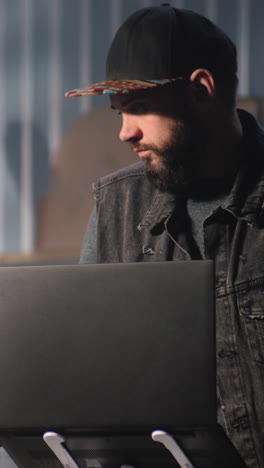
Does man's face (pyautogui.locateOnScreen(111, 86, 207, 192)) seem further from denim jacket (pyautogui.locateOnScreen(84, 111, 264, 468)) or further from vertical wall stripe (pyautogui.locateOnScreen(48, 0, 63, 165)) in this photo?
vertical wall stripe (pyautogui.locateOnScreen(48, 0, 63, 165))

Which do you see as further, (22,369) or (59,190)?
(59,190)

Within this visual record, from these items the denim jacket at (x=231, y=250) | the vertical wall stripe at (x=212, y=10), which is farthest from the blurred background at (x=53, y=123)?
the denim jacket at (x=231, y=250)

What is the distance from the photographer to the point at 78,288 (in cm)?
85

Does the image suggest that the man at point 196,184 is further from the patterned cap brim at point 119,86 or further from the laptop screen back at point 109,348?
the laptop screen back at point 109,348

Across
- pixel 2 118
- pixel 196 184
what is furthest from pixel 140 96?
pixel 2 118

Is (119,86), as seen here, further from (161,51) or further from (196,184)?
(196,184)

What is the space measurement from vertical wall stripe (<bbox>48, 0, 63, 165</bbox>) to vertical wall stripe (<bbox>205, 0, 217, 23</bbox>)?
0.55 metres

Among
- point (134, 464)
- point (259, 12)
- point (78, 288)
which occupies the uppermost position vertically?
point (259, 12)

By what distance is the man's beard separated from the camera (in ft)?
4.61

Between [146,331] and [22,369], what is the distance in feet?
0.52

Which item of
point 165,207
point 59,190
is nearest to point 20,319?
point 165,207

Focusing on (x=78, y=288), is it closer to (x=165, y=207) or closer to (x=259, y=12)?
(x=165, y=207)

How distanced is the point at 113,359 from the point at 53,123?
1835 millimetres

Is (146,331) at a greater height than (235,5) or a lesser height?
lesser
